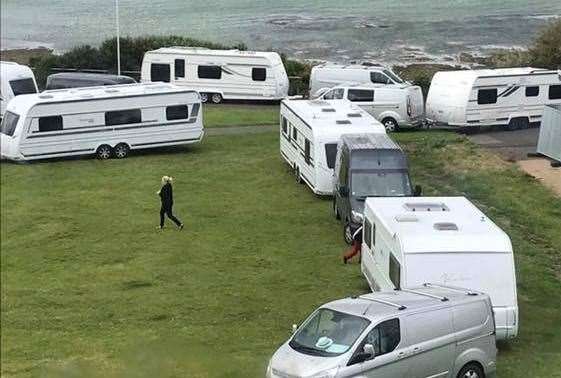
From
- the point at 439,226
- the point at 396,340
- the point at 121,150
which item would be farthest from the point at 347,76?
the point at 396,340

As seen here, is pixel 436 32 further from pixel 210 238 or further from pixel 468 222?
pixel 468 222

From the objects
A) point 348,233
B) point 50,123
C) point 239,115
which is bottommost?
point 239,115

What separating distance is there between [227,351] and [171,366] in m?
3.94

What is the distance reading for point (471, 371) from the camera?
1306cm

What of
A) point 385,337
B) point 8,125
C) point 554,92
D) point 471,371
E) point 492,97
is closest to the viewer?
point 385,337

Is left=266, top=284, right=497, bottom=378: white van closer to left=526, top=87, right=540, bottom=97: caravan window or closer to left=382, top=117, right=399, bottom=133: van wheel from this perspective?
left=382, top=117, right=399, bottom=133: van wheel

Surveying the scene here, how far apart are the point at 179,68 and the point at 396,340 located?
1368 inches

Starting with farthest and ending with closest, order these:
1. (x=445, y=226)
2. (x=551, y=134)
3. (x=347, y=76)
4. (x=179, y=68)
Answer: (x=179, y=68), (x=347, y=76), (x=551, y=134), (x=445, y=226)

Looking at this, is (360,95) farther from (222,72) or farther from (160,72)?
(160,72)

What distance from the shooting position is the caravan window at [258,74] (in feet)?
146

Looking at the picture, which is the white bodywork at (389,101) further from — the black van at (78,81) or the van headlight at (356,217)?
the van headlight at (356,217)

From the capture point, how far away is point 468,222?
15867mm

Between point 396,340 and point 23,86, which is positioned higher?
point 396,340

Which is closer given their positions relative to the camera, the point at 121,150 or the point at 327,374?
the point at 327,374
